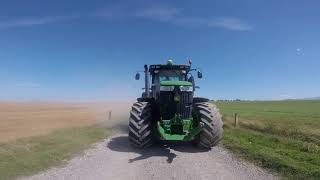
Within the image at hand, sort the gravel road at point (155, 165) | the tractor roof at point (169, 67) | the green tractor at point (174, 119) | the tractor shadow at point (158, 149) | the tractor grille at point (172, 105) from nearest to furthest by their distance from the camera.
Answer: the gravel road at point (155, 165) < the tractor shadow at point (158, 149) < the green tractor at point (174, 119) < the tractor grille at point (172, 105) < the tractor roof at point (169, 67)

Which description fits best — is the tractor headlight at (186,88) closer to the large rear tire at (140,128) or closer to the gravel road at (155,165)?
the large rear tire at (140,128)

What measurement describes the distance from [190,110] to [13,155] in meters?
6.40

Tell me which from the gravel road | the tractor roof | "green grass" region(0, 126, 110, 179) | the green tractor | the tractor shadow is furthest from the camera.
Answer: the tractor roof

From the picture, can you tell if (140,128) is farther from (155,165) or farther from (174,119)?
(155,165)

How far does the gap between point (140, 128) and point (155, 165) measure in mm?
3016

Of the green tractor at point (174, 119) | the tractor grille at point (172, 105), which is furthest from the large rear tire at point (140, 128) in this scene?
the tractor grille at point (172, 105)

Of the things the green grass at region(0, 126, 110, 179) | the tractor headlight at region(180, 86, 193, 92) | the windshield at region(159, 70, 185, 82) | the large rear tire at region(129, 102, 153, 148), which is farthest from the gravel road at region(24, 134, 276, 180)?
the windshield at region(159, 70, 185, 82)

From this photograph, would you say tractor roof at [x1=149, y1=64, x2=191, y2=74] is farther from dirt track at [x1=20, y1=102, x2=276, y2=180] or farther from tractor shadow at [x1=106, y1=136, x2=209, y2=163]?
dirt track at [x1=20, y1=102, x2=276, y2=180]

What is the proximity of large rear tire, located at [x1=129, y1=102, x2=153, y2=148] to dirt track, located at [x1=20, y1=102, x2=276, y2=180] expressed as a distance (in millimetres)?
327

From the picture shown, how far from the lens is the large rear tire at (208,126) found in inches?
585

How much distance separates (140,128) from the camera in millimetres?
14898

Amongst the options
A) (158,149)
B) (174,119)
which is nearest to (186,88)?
(174,119)

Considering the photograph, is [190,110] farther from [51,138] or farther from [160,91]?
[51,138]

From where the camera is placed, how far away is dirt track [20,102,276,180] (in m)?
10.6
